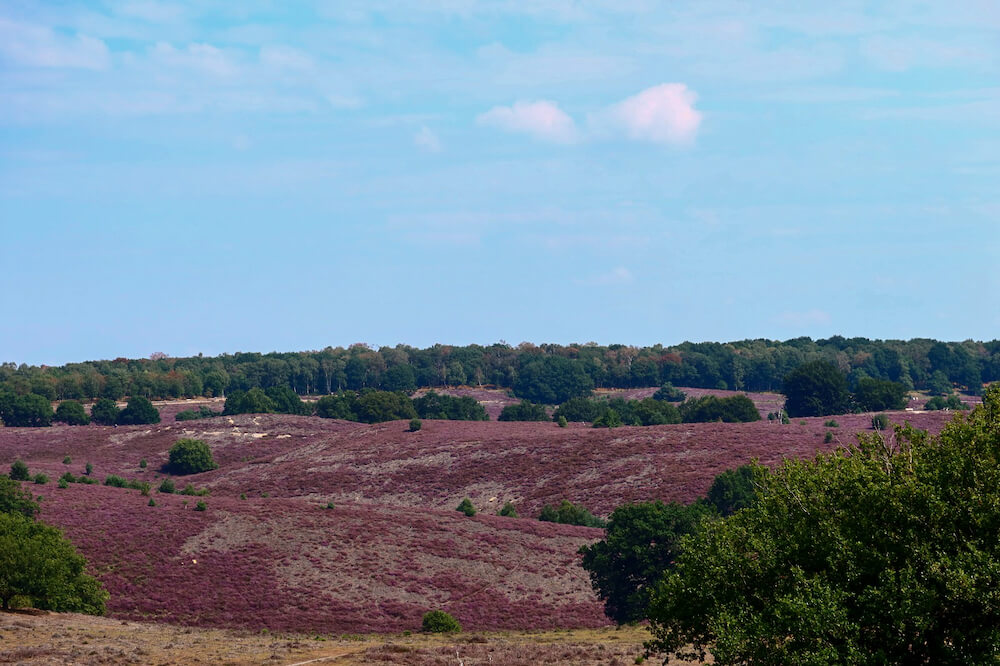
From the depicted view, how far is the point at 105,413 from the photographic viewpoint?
564ft

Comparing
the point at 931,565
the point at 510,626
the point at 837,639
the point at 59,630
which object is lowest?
the point at 510,626

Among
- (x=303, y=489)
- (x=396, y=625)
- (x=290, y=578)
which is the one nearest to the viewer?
(x=396, y=625)

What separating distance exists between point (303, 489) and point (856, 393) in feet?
287

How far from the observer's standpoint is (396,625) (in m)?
63.6

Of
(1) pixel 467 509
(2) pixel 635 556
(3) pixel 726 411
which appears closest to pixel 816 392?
(3) pixel 726 411

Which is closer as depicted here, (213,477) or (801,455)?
(801,455)

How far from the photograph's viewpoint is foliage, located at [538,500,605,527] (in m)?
91.3

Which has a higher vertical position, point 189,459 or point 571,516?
point 189,459

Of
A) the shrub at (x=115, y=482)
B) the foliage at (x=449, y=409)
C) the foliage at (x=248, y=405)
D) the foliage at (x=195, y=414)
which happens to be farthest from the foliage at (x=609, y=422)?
the foliage at (x=195, y=414)

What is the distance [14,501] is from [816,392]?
118m

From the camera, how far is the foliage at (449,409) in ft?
563

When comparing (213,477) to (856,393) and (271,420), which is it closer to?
(271,420)

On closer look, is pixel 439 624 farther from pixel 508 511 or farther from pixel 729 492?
pixel 508 511

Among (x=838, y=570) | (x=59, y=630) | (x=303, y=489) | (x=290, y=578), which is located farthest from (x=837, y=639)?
(x=303, y=489)
